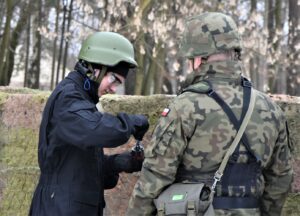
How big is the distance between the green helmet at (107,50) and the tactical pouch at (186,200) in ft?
2.81

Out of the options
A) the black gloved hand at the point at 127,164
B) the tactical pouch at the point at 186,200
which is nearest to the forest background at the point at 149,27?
the black gloved hand at the point at 127,164

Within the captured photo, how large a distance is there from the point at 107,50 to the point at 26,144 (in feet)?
5.74

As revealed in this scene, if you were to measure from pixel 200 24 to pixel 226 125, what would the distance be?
602 mm

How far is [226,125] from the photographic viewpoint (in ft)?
9.35

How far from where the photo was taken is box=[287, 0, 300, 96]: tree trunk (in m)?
14.7

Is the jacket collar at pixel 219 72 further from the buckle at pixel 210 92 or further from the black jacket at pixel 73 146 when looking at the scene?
the black jacket at pixel 73 146

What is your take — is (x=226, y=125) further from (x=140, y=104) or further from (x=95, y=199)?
(x=140, y=104)

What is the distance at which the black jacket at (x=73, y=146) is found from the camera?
2.93 m


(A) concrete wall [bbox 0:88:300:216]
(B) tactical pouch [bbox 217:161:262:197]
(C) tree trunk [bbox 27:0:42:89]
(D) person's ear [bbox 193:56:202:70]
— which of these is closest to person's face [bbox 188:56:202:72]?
(D) person's ear [bbox 193:56:202:70]

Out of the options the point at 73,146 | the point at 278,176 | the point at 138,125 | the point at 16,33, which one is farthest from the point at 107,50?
the point at 16,33

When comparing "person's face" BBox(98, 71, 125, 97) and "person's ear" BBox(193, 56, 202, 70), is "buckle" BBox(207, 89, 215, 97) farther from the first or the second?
"person's face" BBox(98, 71, 125, 97)

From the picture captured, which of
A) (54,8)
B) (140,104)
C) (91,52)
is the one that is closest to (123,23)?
(54,8)

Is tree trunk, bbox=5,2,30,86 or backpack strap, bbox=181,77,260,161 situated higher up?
tree trunk, bbox=5,2,30,86

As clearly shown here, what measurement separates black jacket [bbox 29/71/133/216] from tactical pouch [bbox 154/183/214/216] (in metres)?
0.40
